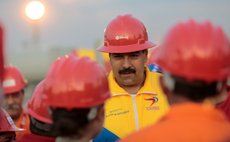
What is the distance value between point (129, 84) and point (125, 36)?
478 mm

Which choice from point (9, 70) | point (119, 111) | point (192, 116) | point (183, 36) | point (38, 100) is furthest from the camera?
point (9, 70)

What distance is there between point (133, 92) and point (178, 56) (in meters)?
2.45

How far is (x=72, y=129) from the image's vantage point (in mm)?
3256

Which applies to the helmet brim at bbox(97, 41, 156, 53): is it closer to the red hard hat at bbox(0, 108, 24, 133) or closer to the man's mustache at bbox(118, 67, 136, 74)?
the man's mustache at bbox(118, 67, 136, 74)

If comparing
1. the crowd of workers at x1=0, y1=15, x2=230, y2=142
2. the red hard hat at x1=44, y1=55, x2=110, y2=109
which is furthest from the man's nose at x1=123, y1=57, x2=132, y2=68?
the red hard hat at x1=44, y1=55, x2=110, y2=109

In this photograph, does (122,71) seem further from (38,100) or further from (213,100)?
(213,100)

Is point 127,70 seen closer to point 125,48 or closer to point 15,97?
point 125,48

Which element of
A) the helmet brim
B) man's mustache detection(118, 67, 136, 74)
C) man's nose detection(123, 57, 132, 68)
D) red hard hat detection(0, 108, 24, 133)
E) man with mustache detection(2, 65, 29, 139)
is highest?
the helmet brim

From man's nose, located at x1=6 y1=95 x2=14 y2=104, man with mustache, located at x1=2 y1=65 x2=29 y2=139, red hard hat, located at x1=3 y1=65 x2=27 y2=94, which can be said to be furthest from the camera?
red hard hat, located at x1=3 y1=65 x2=27 y2=94

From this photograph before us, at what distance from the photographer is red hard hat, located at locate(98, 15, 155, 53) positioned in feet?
18.2

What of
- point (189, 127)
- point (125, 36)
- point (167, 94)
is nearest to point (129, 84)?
point (125, 36)

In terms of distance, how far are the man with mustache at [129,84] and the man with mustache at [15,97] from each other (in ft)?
8.57

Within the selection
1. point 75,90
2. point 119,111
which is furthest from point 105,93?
point 119,111

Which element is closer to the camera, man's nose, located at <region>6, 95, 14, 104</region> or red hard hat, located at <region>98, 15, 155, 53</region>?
red hard hat, located at <region>98, 15, 155, 53</region>
